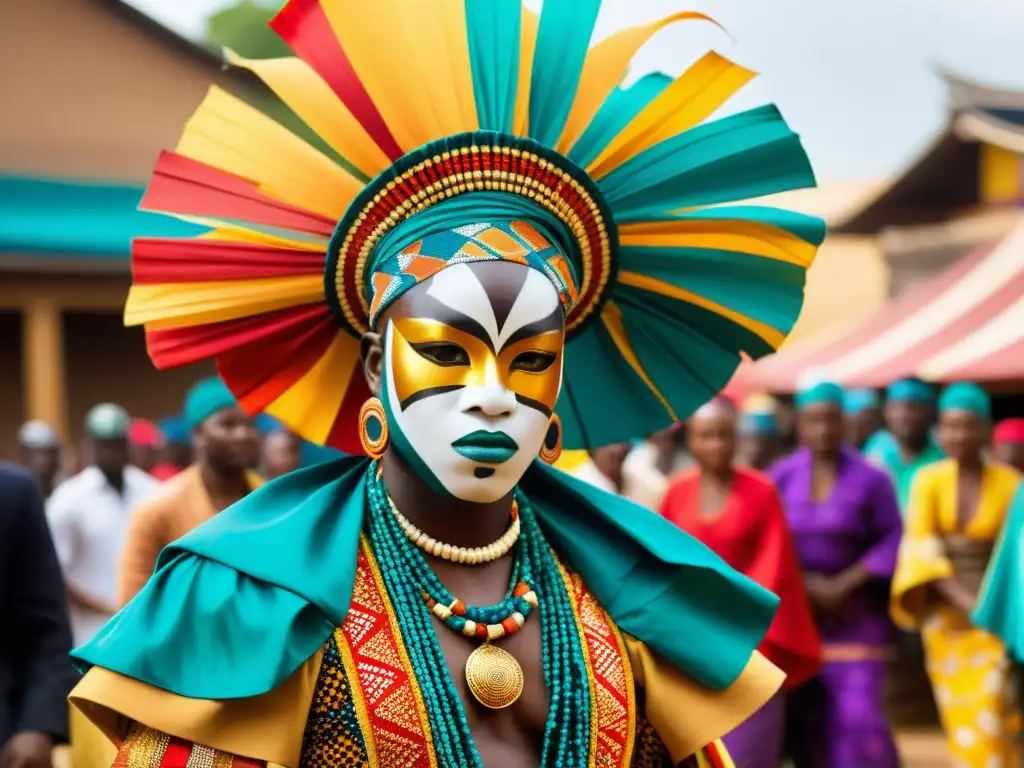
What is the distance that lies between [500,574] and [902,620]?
201 inches

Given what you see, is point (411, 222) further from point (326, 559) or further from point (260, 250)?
point (326, 559)

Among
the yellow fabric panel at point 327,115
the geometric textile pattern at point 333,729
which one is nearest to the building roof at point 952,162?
the yellow fabric panel at point 327,115

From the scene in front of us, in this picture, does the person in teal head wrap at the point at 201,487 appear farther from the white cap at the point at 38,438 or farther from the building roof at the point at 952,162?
the building roof at the point at 952,162

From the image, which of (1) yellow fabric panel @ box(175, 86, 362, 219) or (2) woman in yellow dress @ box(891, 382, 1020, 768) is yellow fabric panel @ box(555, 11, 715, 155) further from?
(2) woman in yellow dress @ box(891, 382, 1020, 768)

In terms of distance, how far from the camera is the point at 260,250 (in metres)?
3.36

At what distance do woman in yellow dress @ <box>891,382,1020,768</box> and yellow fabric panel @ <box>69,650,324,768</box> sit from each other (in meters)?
5.47

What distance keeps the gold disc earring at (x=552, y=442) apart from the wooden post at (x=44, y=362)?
1290 cm

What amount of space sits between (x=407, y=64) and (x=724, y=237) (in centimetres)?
82

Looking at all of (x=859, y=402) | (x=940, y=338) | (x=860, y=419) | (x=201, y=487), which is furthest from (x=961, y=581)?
(x=940, y=338)

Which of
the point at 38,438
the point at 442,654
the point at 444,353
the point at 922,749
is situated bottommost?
the point at 922,749

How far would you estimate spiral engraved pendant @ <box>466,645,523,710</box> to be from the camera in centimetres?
303

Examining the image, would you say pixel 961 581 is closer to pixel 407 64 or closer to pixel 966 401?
pixel 966 401

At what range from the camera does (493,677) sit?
9.98 ft

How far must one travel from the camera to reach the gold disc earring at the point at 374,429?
3.18m
